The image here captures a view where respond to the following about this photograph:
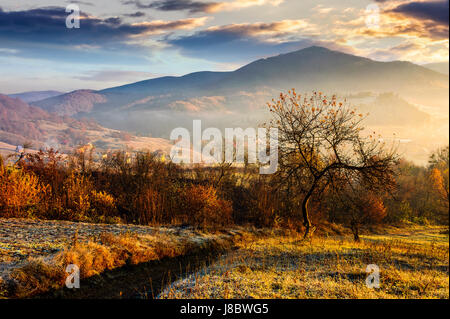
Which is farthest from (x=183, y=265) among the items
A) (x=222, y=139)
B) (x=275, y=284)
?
(x=222, y=139)

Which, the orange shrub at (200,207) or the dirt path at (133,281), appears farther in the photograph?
the orange shrub at (200,207)

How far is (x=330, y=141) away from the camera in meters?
19.1

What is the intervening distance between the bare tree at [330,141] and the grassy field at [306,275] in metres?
3.94

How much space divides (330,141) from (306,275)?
889 centimetres

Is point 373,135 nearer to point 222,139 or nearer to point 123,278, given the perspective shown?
point 123,278

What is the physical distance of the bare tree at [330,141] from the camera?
18.2 meters

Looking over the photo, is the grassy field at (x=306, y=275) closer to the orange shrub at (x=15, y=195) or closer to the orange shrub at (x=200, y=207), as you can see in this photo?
the orange shrub at (x=200, y=207)

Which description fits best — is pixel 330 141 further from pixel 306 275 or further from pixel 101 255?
pixel 101 255

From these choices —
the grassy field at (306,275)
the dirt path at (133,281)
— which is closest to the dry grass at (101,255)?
the dirt path at (133,281)

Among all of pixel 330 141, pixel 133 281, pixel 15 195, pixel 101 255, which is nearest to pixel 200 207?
pixel 330 141

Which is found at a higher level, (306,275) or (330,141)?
(330,141)

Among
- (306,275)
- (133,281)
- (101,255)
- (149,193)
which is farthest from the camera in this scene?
(149,193)

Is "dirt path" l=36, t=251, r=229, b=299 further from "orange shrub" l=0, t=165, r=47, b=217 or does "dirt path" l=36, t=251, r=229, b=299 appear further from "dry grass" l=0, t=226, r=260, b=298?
"orange shrub" l=0, t=165, r=47, b=217

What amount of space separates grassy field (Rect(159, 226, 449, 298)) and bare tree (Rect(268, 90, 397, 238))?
3.94m
